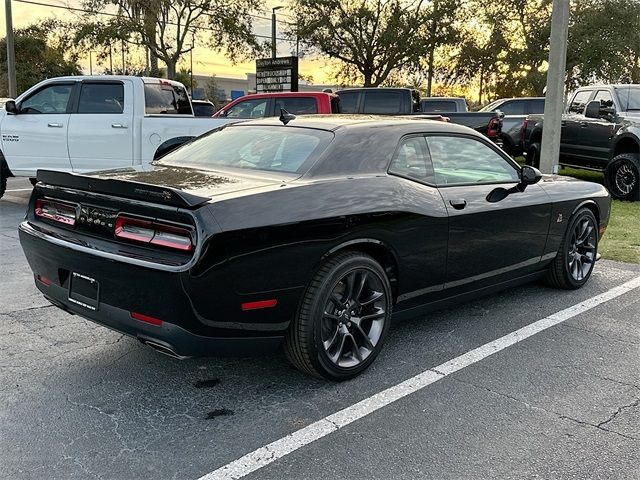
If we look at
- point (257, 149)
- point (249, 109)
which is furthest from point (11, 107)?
point (257, 149)

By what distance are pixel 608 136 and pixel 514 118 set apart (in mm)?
5014

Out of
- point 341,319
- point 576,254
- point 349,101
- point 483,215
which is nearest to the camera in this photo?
point 341,319

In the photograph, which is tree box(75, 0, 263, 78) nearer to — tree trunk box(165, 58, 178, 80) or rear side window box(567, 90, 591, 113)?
tree trunk box(165, 58, 178, 80)

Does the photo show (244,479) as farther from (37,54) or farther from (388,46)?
(37,54)

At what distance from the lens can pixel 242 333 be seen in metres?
3.24

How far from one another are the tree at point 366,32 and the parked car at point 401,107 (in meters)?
16.2

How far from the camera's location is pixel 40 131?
969 centimetres

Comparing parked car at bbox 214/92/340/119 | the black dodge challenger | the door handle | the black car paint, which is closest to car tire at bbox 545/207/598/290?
the black dodge challenger

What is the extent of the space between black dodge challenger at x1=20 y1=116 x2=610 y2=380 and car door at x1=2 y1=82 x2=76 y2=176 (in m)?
5.71

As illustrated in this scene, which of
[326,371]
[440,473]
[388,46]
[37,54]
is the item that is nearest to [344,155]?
[326,371]

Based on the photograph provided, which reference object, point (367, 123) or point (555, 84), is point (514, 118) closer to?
point (555, 84)

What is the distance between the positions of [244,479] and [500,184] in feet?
10.0

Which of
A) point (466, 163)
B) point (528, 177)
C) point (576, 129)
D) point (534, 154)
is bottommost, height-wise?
point (534, 154)

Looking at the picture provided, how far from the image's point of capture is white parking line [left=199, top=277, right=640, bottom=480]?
2.79 m
